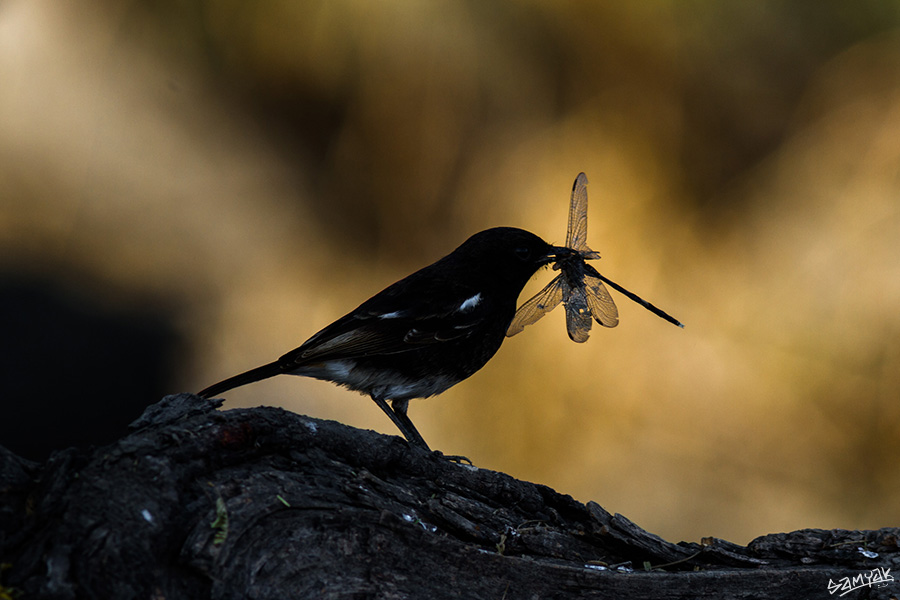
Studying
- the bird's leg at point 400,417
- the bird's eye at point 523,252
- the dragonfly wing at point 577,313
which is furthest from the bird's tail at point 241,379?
the dragonfly wing at point 577,313

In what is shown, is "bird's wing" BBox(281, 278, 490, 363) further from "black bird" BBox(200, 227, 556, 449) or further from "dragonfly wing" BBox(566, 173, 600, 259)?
"dragonfly wing" BBox(566, 173, 600, 259)

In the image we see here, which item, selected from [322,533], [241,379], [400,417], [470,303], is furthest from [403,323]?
[322,533]

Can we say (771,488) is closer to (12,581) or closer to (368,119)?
(368,119)

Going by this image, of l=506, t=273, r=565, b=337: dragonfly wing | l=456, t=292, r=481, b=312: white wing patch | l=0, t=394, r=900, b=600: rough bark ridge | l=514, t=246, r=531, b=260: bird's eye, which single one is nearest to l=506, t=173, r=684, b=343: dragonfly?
l=506, t=273, r=565, b=337: dragonfly wing

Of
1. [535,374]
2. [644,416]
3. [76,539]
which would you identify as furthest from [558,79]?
[76,539]

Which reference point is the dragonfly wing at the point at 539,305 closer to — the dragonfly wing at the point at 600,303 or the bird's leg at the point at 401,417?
the dragonfly wing at the point at 600,303
